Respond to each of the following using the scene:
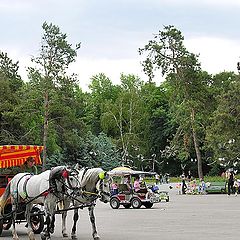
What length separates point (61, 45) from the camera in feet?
205

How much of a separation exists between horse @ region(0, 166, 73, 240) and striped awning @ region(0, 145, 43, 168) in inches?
62.2

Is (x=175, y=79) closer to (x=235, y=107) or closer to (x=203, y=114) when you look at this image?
(x=203, y=114)

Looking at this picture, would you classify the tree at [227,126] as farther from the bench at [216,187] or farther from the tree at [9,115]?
the tree at [9,115]

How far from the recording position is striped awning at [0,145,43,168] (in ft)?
58.0

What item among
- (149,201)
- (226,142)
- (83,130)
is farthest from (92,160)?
(149,201)

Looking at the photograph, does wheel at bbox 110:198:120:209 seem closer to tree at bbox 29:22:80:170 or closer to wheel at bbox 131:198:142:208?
wheel at bbox 131:198:142:208

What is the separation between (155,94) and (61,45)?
45337 mm

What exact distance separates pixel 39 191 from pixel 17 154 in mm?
2915

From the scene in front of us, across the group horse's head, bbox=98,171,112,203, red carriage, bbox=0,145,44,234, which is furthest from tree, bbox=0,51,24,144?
horse's head, bbox=98,171,112,203

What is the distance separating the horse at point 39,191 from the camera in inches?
584

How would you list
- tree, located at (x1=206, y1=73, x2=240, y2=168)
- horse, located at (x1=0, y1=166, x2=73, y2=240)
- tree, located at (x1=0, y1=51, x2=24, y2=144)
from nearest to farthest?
horse, located at (x1=0, y1=166, x2=73, y2=240), tree, located at (x1=206, y1=73, x2=240, y2=168), tree, located at (x1=0, y1=51, x2=24, y2=144)

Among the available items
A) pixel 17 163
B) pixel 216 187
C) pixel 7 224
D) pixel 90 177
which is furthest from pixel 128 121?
pixel 90 177

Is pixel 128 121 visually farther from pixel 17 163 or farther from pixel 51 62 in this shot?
pixel 17 163

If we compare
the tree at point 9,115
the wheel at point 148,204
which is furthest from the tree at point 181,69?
the wheel at point 148,204
